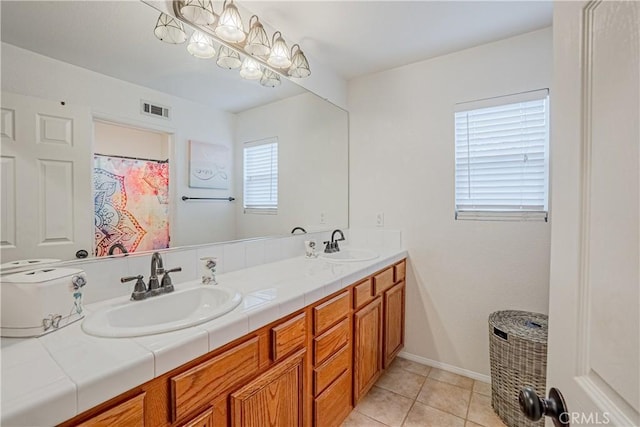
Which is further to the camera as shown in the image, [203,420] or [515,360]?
[515,360]

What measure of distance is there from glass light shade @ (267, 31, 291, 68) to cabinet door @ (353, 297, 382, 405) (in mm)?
1584

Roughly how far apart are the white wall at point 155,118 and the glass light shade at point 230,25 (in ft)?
1.26

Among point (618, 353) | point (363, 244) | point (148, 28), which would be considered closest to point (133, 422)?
point (618, 353)

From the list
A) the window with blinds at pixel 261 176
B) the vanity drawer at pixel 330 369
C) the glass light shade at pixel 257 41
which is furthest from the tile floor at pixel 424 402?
the glass light shade at pixel 257 41

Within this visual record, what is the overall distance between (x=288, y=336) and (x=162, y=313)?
0.50 meters

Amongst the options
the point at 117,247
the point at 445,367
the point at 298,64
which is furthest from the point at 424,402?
the point at 298,64

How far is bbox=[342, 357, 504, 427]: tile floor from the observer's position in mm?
1706

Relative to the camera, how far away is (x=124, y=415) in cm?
67

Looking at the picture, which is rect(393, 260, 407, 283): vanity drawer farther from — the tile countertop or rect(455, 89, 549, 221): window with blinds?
the tile countertop

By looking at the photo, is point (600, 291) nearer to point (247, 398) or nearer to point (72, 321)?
point (247, 398)

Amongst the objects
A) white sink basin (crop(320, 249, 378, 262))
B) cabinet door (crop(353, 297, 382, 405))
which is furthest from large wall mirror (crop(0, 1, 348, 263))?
cabinet door (crop(353, 297, 382, 405))

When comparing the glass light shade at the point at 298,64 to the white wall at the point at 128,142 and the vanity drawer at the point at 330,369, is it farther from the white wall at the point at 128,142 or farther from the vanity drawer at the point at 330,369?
the vanity drawer at the point at 330,369

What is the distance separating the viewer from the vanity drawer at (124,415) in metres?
0.63

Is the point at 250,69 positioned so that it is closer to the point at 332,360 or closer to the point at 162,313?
the point at 162,313
